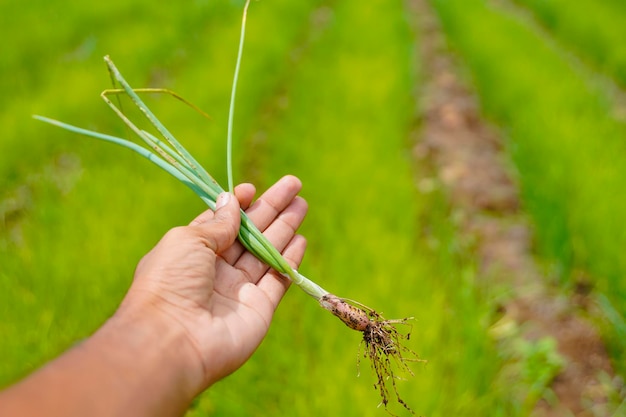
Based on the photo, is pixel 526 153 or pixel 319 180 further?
pixel 526 153

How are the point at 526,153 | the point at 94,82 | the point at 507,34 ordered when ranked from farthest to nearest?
the point at 507,34 < the point at 94,82 < the point at 526,153

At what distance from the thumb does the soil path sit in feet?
3.44

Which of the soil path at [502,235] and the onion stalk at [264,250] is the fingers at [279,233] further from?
the soil path at [502,235]

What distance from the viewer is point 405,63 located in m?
4.11

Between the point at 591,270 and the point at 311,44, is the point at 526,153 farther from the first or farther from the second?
the point at 311,44

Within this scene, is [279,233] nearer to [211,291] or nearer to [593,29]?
[211,291]

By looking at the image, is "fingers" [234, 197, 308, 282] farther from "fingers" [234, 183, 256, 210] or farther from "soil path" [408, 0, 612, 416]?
"soil path" [408, 0, 612, 416]

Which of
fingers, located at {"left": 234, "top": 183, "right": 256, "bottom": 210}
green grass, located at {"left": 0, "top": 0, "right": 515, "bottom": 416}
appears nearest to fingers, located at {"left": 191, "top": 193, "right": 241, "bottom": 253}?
fingers, located at {"left": 234, "top": 183, "right": 256, "bottom": 210}

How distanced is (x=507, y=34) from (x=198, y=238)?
4128 mm

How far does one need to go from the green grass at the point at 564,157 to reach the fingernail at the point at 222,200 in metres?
1.38

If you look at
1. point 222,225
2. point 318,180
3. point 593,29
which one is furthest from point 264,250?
point 593,29

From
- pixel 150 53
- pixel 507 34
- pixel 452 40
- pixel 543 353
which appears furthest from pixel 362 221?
pixel 452 40

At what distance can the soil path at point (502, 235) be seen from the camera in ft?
6.14

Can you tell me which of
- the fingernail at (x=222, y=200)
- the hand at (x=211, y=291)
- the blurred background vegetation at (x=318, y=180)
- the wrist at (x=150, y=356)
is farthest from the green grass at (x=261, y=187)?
the fingernail at (x=222, y=200)
